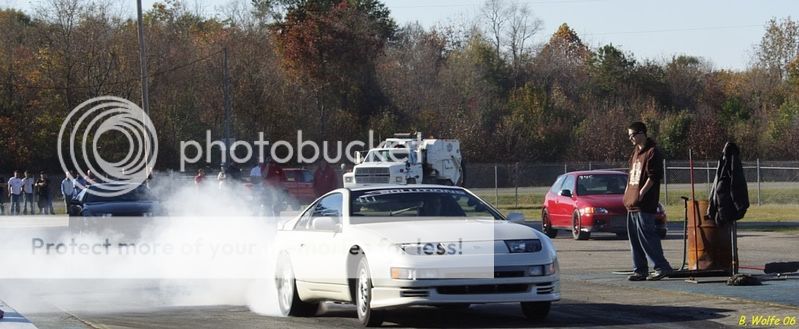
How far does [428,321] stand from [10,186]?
35.0 meters

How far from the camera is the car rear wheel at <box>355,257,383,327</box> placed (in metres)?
10.3

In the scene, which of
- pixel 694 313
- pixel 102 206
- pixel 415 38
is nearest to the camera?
pixel 694 313

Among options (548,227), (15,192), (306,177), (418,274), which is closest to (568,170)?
(306,177)

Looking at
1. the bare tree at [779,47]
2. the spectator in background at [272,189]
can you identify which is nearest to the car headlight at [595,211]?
the spectator in background at [272,189]

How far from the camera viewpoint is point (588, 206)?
23.8 meters

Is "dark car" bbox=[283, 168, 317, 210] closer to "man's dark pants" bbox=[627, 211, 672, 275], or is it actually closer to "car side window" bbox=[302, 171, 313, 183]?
"car side window" bbox=[302, 171, 313, 183]

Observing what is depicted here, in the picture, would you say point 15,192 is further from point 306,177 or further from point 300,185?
point 306,177

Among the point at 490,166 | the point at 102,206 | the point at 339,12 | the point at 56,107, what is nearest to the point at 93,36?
the point at 56,107

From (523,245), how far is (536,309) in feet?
2.31

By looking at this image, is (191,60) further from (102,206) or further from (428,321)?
(428,321)

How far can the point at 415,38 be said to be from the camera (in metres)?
86.3
